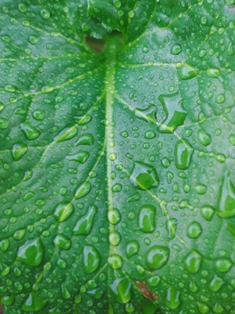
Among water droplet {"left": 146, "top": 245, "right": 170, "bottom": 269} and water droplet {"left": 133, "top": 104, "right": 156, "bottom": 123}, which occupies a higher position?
water droplet {"left": 133, "top": 104, "right": 156, "bottom": 123}

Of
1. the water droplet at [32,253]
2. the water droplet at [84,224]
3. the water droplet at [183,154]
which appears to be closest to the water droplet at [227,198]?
the water droplet at [183,154]

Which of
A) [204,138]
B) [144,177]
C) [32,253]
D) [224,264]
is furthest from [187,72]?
[32,253]

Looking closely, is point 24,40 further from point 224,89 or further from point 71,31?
point 224,89

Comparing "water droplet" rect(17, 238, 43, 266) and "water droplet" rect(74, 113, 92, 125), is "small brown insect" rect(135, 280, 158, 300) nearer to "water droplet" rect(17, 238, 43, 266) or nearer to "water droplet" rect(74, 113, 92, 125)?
"water droplet" rect(17, 238, 43, 266)

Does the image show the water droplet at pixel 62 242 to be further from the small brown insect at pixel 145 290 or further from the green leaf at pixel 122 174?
the small brown insect at pixel 145 290

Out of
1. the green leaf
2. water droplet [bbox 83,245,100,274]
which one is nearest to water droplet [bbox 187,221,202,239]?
the green leaf
